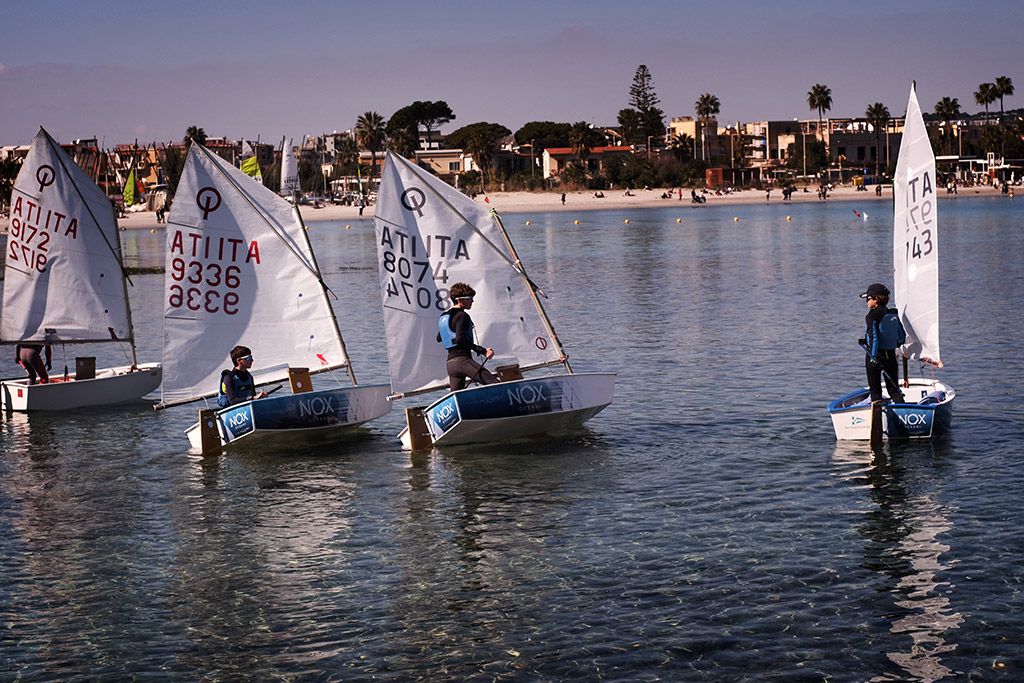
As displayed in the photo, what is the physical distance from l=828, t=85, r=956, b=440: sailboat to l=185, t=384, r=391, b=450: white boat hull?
8.80 m

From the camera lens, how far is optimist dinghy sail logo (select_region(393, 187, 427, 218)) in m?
22.3

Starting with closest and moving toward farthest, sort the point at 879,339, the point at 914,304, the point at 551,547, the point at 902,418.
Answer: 1. the point at 551,547
2. the point at 879,339
3. the point at 902,418
4. the point at 914,304

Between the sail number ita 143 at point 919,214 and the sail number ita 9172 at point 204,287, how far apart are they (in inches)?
514

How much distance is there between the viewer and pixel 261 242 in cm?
2378

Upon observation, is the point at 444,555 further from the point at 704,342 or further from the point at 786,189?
the point at 786,189

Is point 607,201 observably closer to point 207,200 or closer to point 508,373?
point 207,200

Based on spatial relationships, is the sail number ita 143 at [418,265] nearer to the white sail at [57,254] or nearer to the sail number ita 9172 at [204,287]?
the sail number ita 9172 at [204,287]

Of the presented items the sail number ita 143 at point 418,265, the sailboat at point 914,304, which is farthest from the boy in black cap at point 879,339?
the sail number ita 143 at point 418,265

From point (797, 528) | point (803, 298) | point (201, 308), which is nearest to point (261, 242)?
point (201, 308)

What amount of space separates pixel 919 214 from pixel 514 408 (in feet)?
27.3

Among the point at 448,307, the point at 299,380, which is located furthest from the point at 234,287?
the point at 448,307

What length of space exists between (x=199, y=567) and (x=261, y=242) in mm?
9396

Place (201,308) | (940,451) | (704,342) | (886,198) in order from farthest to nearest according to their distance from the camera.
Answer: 1. (886,198)
2. (704,342)
3. (201,308)
4. (940,451)

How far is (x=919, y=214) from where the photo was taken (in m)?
21.9
